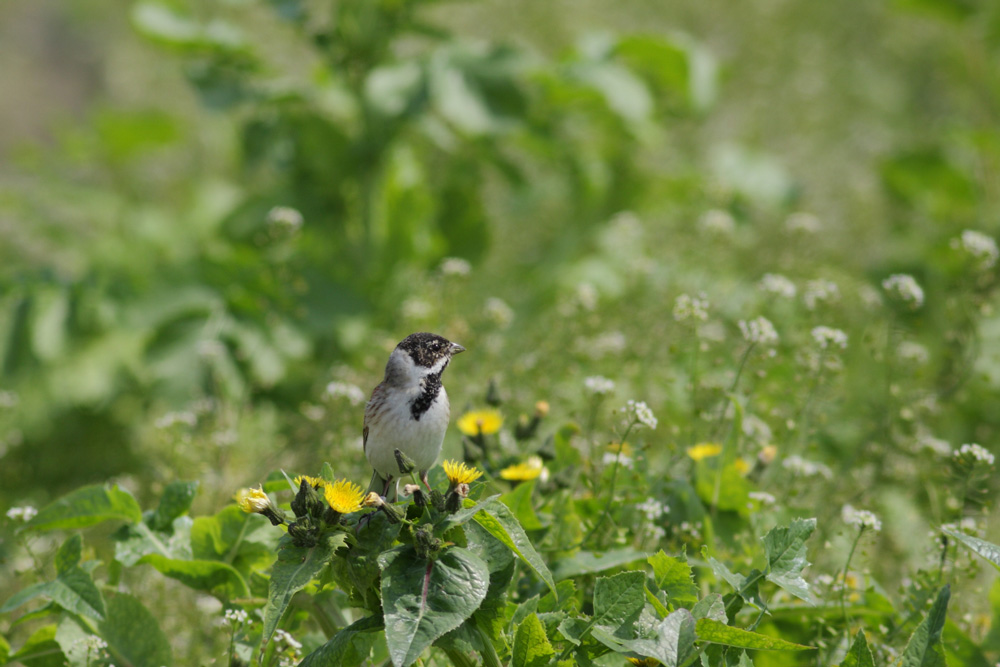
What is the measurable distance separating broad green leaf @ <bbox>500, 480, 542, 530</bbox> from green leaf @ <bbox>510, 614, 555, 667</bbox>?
36 centimetres

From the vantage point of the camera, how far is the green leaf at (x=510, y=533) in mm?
1487

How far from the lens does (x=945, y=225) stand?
195 inches

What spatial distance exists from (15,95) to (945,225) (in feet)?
33.8

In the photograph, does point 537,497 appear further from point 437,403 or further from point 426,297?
point 426,297

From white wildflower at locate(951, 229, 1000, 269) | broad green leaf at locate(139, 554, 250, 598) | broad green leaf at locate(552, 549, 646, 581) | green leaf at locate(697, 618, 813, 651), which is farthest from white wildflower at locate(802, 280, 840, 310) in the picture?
broad green leaf at locate(139, 554, 250, 598)

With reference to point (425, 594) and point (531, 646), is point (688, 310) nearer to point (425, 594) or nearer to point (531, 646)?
point (531, 646)

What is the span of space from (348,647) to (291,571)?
0.83 ft

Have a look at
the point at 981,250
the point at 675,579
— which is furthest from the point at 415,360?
the point at 981,250

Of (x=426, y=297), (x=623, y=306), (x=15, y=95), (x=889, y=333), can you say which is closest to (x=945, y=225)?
(x=623, y=306)

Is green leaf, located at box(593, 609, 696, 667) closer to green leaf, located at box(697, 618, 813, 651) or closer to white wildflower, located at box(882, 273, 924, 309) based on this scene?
green leaf, located at box(697, 618, 813, 651)

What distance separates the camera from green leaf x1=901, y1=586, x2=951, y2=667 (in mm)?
1628

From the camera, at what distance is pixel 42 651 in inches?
77.4

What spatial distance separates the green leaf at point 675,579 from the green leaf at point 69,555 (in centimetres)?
125

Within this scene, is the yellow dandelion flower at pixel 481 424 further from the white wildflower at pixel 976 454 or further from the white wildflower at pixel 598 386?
the white wildflower at pixel 976 454
